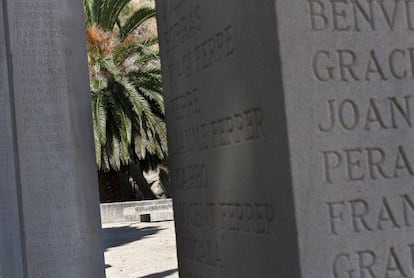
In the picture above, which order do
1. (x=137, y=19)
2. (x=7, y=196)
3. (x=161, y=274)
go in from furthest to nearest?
(x=137, y=19)
(x=161, y=274)
(x=7, y=196)

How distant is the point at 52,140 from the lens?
6988mm

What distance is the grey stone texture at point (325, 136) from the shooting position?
2.37 m

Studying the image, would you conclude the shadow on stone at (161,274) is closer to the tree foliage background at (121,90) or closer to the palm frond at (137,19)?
the tree foliage background at (121,90)

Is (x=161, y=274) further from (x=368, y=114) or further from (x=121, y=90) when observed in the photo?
(x=121, y=90)

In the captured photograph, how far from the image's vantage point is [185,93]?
312 centimetres

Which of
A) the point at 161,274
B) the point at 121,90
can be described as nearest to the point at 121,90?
the point at 121,90

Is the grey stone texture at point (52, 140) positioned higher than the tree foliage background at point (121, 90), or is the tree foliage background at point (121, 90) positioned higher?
the tree foliage background at point (121, 90)

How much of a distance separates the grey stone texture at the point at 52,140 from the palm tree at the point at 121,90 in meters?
14.7

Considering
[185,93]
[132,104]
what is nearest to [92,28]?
[132,104]

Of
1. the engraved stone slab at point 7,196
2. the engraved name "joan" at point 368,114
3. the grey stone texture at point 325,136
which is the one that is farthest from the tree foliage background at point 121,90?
the engraved name "joan" at point 368,114

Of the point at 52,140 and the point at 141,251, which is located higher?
the point at 52,140

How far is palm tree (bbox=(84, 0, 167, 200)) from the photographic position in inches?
885

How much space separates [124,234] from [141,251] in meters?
4.48

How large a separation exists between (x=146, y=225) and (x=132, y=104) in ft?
12.3
